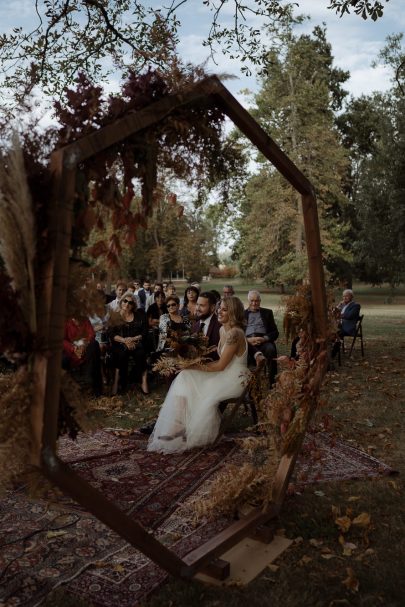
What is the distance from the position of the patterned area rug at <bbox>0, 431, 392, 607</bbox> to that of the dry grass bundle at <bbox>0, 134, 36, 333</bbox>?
1911 millimetres

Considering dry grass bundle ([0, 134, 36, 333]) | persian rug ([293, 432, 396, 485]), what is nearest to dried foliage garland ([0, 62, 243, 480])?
dry grass bundle ([0, 134, 36, 333])

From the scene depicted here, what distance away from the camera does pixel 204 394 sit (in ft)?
21.4

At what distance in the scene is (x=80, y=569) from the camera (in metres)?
3.72

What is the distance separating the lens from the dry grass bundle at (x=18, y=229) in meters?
2.55

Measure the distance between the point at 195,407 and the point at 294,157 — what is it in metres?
30.5

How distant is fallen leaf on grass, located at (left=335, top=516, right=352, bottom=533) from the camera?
4242 mm

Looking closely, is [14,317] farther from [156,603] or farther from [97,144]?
[156,603]

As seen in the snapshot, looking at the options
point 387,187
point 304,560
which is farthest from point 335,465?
point 387,187

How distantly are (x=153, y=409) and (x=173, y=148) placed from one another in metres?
5.38

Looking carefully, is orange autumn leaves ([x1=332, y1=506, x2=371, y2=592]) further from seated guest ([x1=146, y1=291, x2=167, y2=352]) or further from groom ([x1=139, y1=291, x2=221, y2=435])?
seated guest ([x1=146, y1=291, x2=167, y2=352])

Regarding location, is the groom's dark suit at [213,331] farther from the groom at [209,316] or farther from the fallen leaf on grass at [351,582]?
the fallen leaf on grass at [351,582]

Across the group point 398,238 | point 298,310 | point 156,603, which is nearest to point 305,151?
point 398,238

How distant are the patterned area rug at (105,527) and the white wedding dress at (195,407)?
17 centimetres

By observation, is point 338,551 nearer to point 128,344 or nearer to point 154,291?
point 128,344
